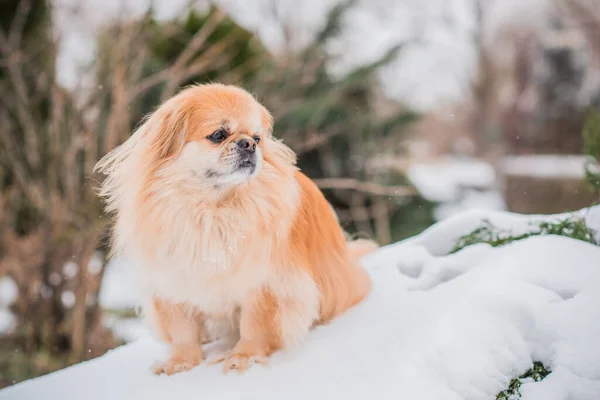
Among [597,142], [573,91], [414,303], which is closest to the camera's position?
[414,303]

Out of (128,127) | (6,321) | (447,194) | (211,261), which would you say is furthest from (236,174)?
(447,194)

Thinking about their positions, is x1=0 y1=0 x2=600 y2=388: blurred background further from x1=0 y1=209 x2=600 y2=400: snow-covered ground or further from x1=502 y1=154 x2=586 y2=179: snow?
x1=0 y1=209 x2=600 y2=400: snow-covered ground

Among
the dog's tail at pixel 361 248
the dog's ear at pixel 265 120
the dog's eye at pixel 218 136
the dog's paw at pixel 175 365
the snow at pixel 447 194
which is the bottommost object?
the dog's paw at pixel 175 365

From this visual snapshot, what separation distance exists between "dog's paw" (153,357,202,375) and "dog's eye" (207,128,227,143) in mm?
970

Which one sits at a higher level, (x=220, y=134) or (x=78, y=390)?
(x=220, y=134)

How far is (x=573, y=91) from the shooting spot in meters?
11.2

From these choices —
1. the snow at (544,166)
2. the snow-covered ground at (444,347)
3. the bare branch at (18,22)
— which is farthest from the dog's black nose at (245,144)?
the snow at (544,166)

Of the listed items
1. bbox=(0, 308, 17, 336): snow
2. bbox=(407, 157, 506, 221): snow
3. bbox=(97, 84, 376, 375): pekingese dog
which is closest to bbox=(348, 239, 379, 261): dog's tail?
bbox=(97, 84, 376, 375): pekingese dog

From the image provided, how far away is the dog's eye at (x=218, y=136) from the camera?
2.08 metres

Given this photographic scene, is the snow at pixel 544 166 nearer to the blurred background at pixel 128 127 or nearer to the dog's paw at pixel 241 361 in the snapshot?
the blurred background at pixel 128 127

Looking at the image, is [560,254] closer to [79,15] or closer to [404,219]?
[404,219]

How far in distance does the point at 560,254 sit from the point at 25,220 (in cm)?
640

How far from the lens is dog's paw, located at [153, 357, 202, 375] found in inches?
85.7

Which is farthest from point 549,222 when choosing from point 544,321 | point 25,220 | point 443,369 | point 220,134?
point 25,220
